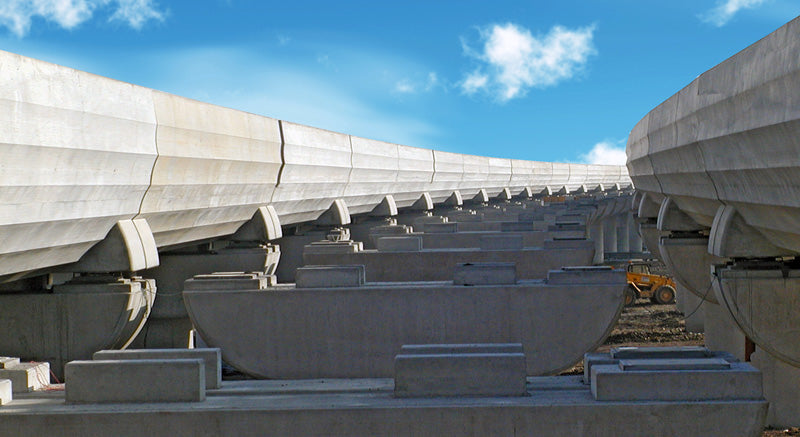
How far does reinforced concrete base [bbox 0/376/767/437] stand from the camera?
11.6 meters

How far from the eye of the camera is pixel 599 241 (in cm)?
6825

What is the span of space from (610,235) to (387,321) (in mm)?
61938

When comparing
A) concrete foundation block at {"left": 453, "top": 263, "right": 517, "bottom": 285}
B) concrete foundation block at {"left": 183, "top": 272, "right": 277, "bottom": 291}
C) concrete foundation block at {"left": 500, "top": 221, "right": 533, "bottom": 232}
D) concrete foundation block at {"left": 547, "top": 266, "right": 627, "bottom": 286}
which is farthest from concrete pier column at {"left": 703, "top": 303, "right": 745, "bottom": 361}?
concrete foundation block at {"left": 183, "top": 272, "right": 277, "bottom": 291}

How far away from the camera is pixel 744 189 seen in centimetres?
1505

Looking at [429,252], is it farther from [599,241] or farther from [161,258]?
[599,241]

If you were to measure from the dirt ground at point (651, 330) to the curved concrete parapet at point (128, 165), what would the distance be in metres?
14.0

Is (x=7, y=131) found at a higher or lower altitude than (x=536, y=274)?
higher

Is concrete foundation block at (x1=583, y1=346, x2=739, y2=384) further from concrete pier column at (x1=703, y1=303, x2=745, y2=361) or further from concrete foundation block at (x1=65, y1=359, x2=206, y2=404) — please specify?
concrete pier column at (x1=703, y1=303, x2=745, y2=361)

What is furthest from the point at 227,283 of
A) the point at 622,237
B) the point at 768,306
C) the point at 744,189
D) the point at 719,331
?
the point at 622,237

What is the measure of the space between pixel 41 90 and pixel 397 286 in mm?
8890

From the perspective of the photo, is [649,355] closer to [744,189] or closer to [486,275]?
[744,189]

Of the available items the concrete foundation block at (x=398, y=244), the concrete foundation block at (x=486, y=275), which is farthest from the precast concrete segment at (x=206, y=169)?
the concrete foundation block at (x=486, y=275)

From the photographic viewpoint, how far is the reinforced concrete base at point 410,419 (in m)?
11.6

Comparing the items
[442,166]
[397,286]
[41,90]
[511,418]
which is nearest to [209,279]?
[397,286]
